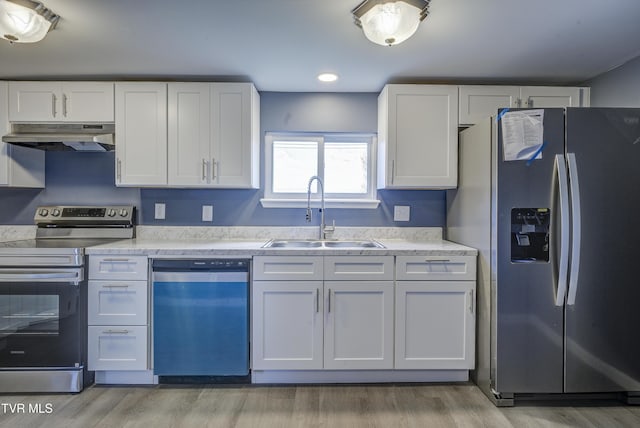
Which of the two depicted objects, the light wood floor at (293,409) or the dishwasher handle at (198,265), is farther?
the dishwasher handle at (198,265)

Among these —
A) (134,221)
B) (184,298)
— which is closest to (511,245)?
(184,298)

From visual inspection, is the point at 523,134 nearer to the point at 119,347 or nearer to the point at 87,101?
the point at 119,347

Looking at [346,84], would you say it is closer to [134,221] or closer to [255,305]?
[255,305]

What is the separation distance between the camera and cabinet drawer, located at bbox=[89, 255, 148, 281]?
2217 mm

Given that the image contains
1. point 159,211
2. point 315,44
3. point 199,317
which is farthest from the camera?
point 159,211

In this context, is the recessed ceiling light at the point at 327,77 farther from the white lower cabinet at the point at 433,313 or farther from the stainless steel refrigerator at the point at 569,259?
the white lower cabinet at the point at 433,313

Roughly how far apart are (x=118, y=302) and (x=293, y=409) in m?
1.28

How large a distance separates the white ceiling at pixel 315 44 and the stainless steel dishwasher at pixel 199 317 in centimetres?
134

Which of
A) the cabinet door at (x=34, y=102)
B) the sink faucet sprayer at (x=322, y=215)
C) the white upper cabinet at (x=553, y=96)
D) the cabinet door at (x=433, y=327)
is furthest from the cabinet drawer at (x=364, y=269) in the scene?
the cabinet door at (x=34, y=102)

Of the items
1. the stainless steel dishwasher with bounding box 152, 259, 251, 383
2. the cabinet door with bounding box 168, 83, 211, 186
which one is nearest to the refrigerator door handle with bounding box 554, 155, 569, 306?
the stainless steel dishwasher with bounding box 152, 259, 251, 383

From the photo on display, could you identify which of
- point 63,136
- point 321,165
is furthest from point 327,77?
point 63,136

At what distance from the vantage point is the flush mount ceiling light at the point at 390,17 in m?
1.64

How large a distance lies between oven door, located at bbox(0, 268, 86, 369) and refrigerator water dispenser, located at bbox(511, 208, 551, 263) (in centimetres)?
265

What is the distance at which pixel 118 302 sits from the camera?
87.3 inches
